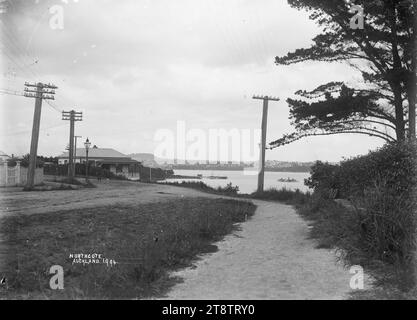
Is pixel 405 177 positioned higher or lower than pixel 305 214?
higher

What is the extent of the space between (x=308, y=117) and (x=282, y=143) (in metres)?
2.71

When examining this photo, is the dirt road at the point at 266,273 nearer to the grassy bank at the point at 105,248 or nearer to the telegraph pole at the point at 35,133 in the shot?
the grassy bank at the point at 105,248

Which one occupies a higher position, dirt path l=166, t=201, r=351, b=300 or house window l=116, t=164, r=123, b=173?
house window l=116, t=164, r=123, b=173

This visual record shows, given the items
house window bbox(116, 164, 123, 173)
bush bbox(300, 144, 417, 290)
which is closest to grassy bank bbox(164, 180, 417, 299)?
bush bbox(300, 144, 417, 290)

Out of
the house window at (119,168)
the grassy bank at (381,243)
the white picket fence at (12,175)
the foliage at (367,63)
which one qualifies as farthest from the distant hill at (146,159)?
the grassy bank at (381,243)

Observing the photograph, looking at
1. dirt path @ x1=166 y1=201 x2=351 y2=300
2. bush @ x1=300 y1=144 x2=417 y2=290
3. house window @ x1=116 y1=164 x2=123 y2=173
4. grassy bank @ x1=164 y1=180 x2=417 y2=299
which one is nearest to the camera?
grassy bank @ x1=164 y1=180 x2=417 y2=299

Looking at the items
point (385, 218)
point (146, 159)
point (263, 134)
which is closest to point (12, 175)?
point (263, 134)

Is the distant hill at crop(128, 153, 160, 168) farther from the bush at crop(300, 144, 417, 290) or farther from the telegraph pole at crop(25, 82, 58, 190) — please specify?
the bush at crop(300, 144, 417, 290)

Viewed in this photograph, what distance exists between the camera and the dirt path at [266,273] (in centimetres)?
620

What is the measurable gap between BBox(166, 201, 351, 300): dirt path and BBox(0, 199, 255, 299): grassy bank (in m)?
0.46

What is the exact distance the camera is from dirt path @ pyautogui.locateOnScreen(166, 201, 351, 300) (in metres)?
6.20
